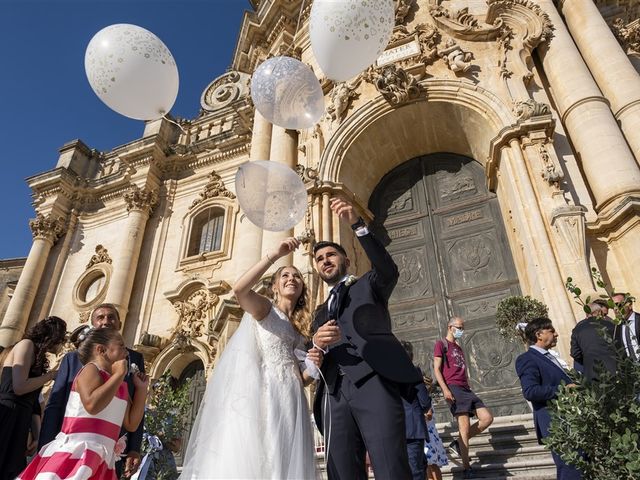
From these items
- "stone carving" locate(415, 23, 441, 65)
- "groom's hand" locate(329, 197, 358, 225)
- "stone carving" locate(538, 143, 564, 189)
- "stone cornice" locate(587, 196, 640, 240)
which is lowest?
"groom's hand" locate(329, 197, 358, 225)

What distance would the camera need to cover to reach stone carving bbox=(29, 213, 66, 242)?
15.1 metres

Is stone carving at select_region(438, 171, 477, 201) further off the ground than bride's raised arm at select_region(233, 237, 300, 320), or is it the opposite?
stone carving at select_region(438, 171, 477, 201)

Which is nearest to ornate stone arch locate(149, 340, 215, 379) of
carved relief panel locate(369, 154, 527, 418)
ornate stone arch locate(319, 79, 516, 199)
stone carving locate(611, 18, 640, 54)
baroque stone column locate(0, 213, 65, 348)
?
baroque stone column locate(0, 213, 65, 348)

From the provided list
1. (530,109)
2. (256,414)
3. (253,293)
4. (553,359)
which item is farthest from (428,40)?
(256,414)

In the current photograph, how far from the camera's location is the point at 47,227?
49.6ft

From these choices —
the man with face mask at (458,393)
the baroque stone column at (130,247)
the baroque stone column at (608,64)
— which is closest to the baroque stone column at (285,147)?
the baroque stone column at (130,247)

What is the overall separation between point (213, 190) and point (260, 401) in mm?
12292

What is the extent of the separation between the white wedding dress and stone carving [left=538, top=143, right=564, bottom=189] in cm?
588

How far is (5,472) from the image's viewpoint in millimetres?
3047

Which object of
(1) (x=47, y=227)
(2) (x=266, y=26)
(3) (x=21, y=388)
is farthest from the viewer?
(1) (x=47, y=227)

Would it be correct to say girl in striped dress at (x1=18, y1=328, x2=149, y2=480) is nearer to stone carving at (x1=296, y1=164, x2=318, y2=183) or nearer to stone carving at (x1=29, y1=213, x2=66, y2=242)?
stone carving at (x1=296, y1=164, x2=318, y2=183)

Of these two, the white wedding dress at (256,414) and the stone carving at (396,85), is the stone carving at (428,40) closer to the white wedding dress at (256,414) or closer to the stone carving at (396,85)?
the stone carving at (396,85)

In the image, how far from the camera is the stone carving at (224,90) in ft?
62.1

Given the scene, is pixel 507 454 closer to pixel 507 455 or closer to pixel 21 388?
pixel 507 455
